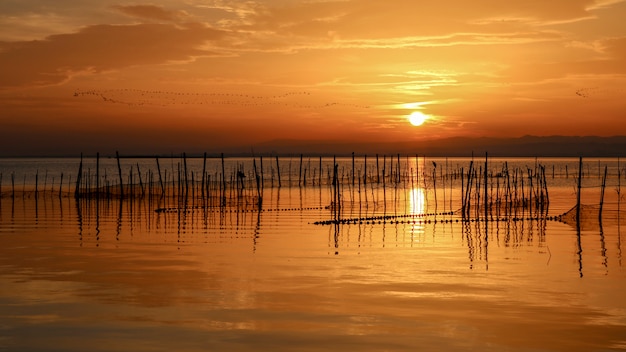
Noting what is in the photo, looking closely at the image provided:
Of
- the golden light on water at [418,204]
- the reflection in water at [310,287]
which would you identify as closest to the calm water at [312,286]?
the reflection in water at [310,287]

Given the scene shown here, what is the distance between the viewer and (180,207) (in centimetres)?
3312

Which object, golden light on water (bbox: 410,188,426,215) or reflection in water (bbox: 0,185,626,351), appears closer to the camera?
reflection in water (bbox: 0,185,626,351)

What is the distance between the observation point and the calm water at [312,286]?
390 inches

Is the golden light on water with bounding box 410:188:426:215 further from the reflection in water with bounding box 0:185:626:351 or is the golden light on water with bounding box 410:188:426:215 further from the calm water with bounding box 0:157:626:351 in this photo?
the reflection in water with bounding box 0:185:626:351

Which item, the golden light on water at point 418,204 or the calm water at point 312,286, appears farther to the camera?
the golden light on water at point 418,204

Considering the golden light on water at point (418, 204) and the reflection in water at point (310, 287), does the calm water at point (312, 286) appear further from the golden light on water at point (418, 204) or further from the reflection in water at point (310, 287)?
the golden light on water at point (418, 204)

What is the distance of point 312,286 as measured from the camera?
13336mm

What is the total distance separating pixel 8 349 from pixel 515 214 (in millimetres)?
21945

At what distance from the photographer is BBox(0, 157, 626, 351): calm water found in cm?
991

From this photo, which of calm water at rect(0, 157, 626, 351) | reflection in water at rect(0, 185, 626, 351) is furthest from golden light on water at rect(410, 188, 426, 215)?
reflection in water at rect(0, 185, 626, 351)

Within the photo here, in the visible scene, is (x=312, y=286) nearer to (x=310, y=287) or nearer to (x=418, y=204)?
(x=310, y=287)

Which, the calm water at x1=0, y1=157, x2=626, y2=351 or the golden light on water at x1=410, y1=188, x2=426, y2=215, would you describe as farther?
the golden light on water at x1=410, y1=188, x2=426, y2=215

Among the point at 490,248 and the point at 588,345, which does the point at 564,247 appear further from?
the point at 588,345

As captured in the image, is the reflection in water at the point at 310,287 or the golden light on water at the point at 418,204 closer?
the reflection in water at the point at 310,287
